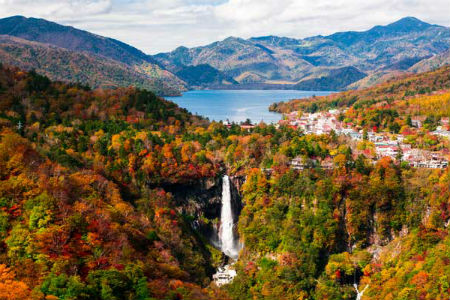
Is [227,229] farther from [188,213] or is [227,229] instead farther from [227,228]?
[188,213]

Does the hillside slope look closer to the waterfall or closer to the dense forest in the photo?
the dense forest

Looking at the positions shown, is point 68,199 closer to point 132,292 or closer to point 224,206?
point 132,292

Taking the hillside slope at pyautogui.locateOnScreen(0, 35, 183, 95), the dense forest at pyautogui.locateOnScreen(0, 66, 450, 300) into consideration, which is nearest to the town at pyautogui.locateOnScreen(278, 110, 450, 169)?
the dense forest at pyautogui.locateOnScreen(0, 66, 450, 300)

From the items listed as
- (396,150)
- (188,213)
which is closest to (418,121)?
(396,150)

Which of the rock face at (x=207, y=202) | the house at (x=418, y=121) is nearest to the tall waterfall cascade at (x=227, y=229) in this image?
the rock face at (x=207, y=202)

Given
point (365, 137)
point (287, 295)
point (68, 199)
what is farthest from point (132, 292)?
point (365, 137)

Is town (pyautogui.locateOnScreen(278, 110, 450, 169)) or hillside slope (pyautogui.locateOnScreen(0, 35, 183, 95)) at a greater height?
hillside slope (pyautogui.locateOnScreen(0, 35, 183, 95))

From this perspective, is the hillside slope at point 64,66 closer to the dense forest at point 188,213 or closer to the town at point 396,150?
the dense forest at point 188,213
